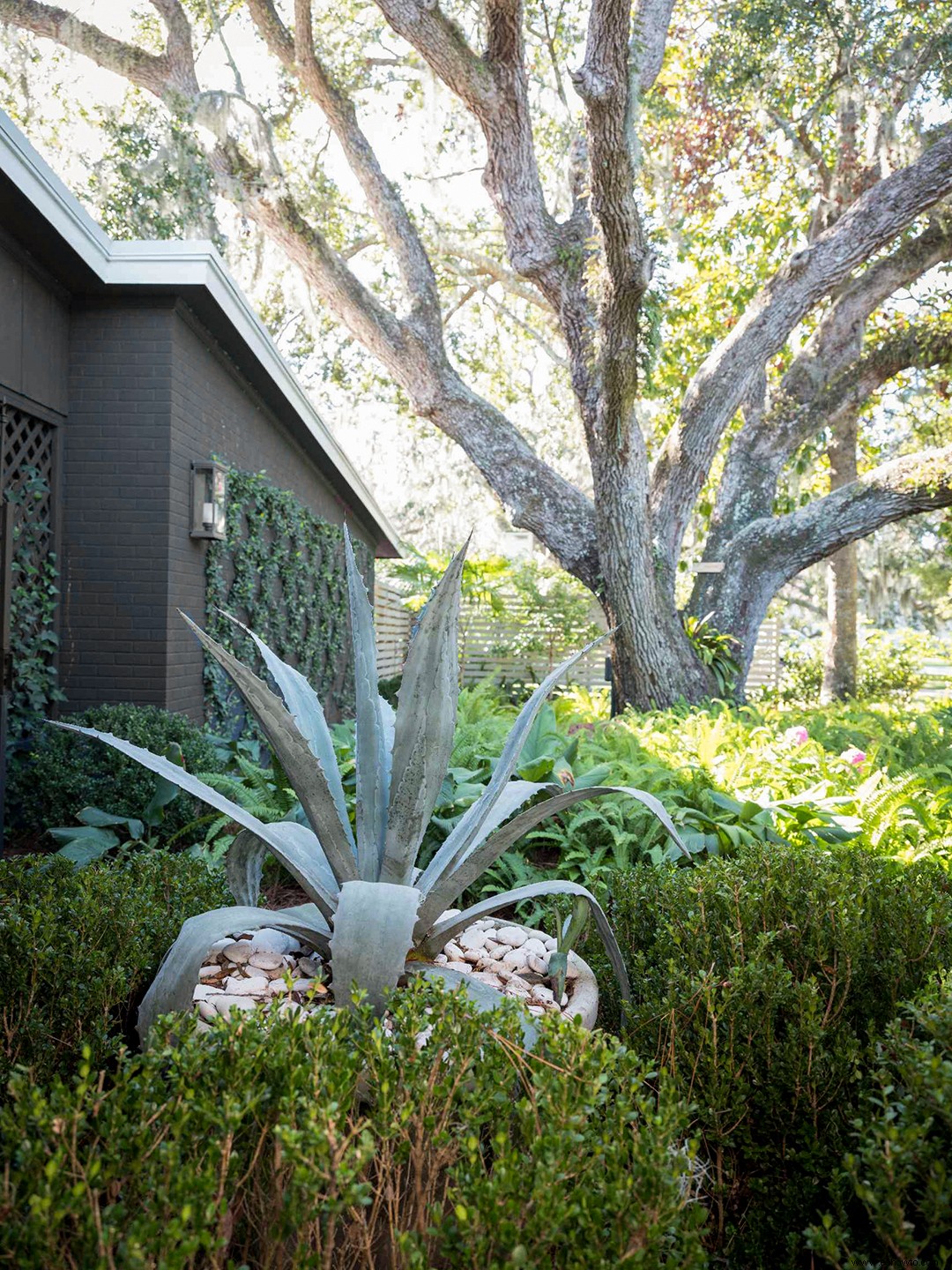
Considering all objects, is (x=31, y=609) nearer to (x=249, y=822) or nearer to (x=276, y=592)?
(x=276, y=592)

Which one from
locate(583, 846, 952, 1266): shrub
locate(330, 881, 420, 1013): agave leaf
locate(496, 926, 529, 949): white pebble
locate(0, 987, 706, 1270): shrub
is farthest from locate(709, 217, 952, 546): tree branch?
locate(0, 987, 706, 1270): shrub

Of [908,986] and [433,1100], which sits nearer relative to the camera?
[433,1100]

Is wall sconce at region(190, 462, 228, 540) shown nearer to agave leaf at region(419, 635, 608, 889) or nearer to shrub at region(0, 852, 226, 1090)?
shrub at region(0, 852, 226, 1090)

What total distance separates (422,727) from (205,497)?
172 inches

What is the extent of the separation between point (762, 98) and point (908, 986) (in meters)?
9.50

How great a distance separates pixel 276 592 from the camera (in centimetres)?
809

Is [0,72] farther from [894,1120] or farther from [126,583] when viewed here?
[894,1120]

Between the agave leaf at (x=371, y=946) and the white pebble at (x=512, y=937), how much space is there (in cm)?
78

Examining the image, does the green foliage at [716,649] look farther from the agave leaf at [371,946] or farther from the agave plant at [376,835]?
the agave leaf at [371,946]

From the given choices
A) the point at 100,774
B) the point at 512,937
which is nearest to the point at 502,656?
the point at 100,774

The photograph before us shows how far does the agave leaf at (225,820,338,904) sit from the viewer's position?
7.44 feet

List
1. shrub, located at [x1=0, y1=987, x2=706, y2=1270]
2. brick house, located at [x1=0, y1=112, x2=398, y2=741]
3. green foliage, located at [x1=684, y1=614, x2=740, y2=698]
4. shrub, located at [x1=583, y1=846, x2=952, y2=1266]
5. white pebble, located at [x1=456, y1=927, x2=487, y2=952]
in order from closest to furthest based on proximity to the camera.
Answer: shrub, located at [x1=0, y1=987, x2=706, y2=1270] < shrub, located at [x1=583, y1=846, x2=952, y2=1266] < white pebble, located at [x1=456, y1=927, x2=487, y2=952] < brick house, located at [x1=0, y1=112, x2=398, y2=741] < green foliage, located at [x1=684, y1=614, x2=740, y2=698]

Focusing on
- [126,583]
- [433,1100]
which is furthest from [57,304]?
[433,1100]

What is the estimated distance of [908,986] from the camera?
2002 mm
